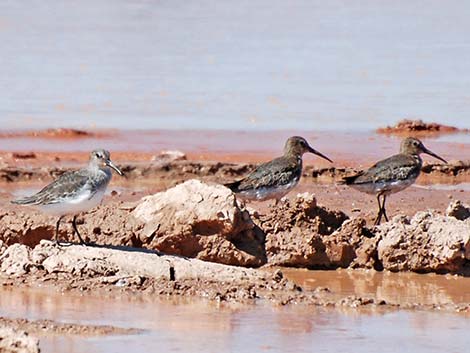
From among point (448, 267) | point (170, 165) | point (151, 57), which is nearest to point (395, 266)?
point (448, 267)

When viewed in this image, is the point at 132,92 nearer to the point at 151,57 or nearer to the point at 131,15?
the point at 151,57

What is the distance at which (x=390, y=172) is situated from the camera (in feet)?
43.8

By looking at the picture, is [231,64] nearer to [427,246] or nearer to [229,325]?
[427,246]

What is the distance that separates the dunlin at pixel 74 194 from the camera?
10.5 m

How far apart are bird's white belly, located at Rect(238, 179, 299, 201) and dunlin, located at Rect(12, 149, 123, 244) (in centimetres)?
242

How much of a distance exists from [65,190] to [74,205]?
0.50 feet

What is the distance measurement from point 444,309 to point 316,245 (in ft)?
6.24

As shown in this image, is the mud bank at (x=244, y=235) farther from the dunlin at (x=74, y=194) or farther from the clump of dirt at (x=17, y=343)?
the clump of dirt at (x=17, y=343)

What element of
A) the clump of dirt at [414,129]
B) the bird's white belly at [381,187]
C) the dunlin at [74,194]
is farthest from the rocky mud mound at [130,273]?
the clump of dirt at [414,129]

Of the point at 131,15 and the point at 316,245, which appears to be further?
the point at 131,15

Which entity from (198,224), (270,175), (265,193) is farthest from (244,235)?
(270,175)

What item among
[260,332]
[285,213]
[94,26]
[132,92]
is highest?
[94,26]

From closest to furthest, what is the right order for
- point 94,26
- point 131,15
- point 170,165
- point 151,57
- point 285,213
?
point 285,213 < point 170,165 < point 151,57 < point 94,26 < point 131,15

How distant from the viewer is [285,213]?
11484 millimetres
